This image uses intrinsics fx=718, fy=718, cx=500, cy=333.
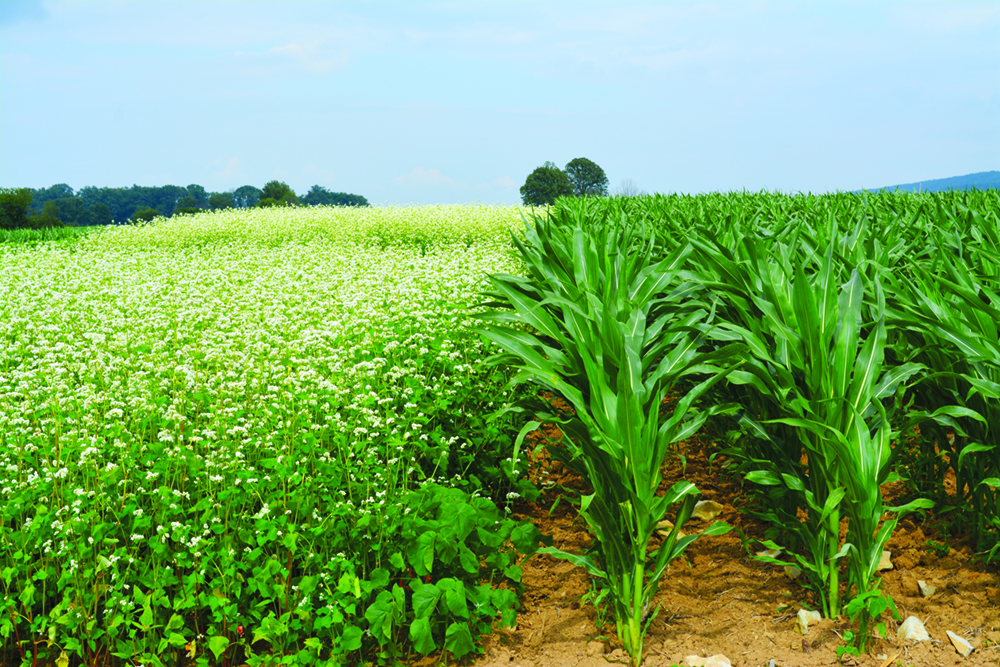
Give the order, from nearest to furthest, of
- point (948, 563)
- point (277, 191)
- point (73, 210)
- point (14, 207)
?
1. point (948, 563)
2. point (14, 207)
3. point (277, 191)
4. point (73, 210)

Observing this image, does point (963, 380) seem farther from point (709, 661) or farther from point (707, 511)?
point (709, 661)

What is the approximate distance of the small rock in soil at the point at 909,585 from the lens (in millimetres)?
3320

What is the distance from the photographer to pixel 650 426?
109 inches

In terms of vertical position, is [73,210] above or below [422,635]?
above

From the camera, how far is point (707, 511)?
415cm

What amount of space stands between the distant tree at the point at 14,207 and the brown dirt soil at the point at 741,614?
43732 mm

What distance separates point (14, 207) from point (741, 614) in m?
45.0

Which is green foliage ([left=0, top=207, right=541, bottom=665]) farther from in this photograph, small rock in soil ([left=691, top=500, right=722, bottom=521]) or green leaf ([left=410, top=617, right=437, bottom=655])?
small rock in soil ([left=691, top=500, right=722, bottom=521])

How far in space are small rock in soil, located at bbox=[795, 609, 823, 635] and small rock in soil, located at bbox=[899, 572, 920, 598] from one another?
619 mm

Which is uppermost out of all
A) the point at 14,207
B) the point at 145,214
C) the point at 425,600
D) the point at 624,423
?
the point at 145,214

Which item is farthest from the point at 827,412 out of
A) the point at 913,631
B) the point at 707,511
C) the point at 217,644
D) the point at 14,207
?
the point at 14,207

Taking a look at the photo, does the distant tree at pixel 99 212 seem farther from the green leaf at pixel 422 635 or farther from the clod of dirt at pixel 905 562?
the clod of dirt at pixel 905 562

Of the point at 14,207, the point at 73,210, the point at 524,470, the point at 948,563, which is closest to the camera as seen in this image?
the point at 948,563

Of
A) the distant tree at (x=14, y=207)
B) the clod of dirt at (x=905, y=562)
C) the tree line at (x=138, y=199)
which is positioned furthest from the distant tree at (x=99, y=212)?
the clod of dirt at (x=905, y=562)
